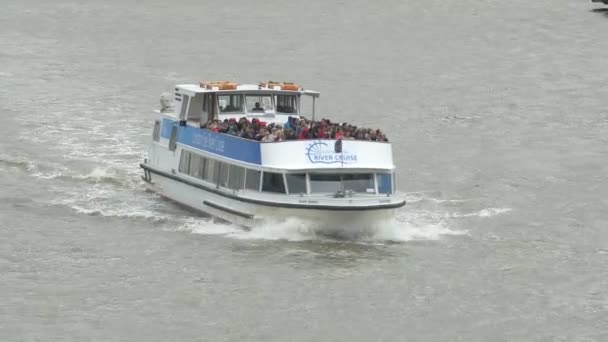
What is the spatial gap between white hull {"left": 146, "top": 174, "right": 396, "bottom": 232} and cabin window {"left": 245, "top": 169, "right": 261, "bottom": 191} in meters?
0.46

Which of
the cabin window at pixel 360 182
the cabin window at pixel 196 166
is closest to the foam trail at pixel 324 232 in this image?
the cabin window at pixel 360 182

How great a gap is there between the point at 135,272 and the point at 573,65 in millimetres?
38682

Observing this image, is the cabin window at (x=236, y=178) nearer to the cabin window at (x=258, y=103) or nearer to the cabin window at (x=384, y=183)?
the cabin window at (x=258, y=103)

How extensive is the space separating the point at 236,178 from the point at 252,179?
90cm

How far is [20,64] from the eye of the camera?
69562 millimetres

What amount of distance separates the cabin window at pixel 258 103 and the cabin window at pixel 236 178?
3.63m

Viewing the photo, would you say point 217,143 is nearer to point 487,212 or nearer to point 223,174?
point 223,174

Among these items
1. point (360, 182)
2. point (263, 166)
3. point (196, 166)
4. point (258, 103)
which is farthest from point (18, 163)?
point (360, 182)

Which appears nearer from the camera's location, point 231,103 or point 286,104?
point 231,103

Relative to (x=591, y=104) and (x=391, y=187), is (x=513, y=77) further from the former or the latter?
(x=391, y=187)

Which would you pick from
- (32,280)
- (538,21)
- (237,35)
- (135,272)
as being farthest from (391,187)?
(538,21)

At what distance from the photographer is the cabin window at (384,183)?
A: 1497 inches

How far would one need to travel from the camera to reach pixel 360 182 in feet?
124

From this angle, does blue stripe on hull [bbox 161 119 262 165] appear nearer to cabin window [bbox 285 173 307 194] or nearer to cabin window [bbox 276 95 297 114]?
cabin window [bbox 285 173 307 194]
